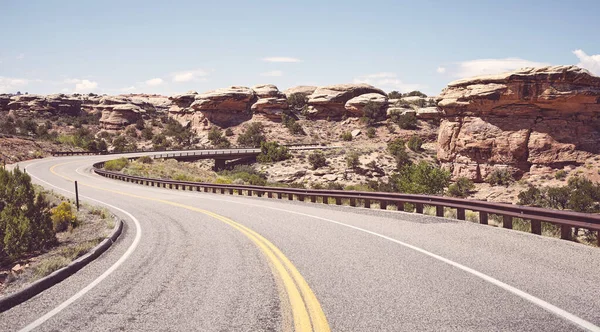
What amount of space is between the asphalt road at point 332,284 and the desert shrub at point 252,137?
205 feet

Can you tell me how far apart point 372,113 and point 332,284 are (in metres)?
75.1

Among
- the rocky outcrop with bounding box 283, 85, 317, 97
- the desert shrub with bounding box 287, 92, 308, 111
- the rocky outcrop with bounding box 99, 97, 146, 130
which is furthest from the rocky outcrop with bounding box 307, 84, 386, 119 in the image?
the rocky outcrop with bounding box 99, 97, 146, 130

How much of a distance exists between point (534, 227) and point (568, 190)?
2840 cm

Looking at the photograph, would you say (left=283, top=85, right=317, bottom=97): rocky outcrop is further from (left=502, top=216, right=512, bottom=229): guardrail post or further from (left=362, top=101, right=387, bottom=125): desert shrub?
(left=502, top=216, right=512, bottom=229): guardrail post

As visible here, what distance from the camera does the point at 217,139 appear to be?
243ft

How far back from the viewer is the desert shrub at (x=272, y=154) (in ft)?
181

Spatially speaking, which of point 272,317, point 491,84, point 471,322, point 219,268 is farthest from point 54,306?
point 491,84

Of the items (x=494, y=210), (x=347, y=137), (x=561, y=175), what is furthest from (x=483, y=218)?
(x=347, y=137)

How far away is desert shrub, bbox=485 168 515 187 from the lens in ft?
142

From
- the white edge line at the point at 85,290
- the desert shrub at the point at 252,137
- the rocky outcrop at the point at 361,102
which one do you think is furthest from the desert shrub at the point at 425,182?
the rocky outcrop at the point at 361,102

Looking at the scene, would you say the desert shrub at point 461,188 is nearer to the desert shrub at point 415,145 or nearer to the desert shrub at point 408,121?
the desert shrub at point 415,145

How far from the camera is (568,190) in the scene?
31656 millimetres

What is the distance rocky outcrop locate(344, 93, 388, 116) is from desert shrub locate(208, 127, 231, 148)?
87.7 feet

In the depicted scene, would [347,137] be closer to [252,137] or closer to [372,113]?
[372,113]
